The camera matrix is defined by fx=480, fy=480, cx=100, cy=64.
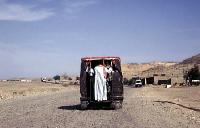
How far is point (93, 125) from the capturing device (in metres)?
17.8

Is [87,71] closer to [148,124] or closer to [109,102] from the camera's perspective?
[109,102]

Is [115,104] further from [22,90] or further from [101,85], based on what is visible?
[22,90]

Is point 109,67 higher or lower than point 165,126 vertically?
higher

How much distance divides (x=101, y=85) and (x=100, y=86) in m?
0.09

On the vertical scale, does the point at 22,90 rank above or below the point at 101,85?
below

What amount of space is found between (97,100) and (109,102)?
0.80 metres

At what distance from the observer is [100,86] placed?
91.7ft

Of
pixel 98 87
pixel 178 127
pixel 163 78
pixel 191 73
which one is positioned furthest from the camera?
pixel 163 78

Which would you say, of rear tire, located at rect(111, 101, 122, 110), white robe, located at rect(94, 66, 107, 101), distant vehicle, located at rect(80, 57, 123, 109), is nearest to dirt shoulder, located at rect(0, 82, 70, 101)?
distant vehicle, located at rect(80, 57, 123, 109)

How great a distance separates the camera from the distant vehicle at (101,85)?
91.8ft

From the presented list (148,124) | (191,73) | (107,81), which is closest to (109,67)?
(107,81)

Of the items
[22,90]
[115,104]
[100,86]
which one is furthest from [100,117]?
[22,90]

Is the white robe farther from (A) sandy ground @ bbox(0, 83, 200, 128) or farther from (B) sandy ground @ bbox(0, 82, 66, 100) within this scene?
(B) sandy ground @ bbox(0, 82, 66, 100)

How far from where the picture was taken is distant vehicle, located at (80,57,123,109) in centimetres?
2797
